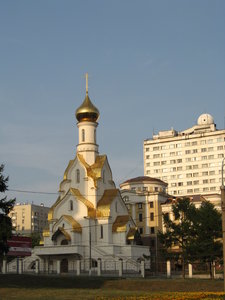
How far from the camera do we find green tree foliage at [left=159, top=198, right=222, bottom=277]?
141 feet

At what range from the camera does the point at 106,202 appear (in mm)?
55312

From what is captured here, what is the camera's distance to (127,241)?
54.7 meters

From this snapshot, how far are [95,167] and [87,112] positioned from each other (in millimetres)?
6297

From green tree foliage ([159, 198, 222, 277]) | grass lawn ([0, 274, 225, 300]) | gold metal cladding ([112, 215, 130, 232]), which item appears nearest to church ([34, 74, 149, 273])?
gold metal cladding ([112, 215, 130, 232])

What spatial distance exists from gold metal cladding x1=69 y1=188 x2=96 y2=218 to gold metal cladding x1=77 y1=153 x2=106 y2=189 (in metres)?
1.92

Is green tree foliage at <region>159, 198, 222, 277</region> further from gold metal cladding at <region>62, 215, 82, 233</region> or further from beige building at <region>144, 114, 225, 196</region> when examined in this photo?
Answer: beige building at <region>144, 114, 225, 196</region>

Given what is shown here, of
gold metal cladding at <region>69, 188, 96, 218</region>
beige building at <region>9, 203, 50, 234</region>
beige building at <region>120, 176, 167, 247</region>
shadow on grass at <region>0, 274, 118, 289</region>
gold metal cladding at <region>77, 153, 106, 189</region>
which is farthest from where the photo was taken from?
beige building at <region>9, 203, 50, 234</region>

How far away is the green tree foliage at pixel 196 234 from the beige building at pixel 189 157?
204ft

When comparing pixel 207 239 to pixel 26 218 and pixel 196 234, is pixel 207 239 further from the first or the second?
pixel 26 218

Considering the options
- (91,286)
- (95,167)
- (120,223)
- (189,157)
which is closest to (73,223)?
(120,223)

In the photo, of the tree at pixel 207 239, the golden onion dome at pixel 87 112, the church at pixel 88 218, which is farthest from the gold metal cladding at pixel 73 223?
the tree at pixel 207 239

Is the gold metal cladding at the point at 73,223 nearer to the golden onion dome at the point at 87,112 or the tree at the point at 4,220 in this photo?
the golden onion dome at the point at 87,112

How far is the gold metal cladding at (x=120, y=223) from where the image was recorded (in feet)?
178

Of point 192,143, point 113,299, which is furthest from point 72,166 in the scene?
A: point 192,143
